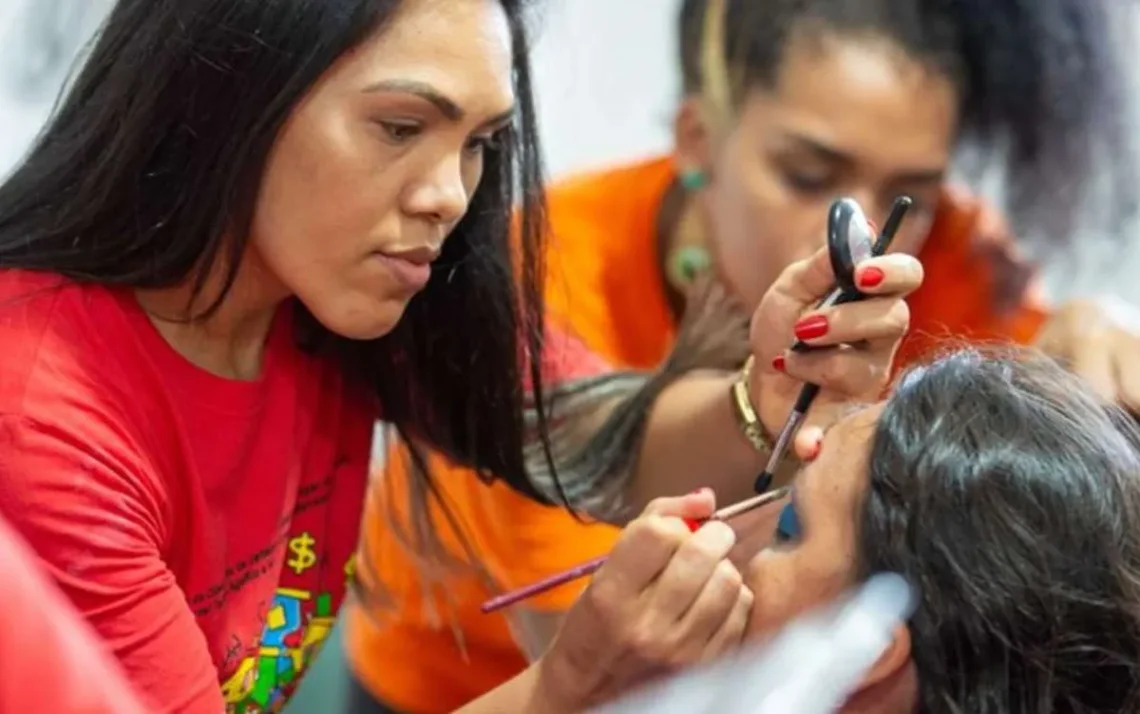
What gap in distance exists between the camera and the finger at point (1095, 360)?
0.99 meters

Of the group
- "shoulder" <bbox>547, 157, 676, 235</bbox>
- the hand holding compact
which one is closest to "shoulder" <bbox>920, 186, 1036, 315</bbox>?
"shoulder" <bbox>547, 157, 676, 235</bbox>

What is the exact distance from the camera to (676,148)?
1416 mm

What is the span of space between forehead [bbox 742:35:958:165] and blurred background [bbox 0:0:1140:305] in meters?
0.14

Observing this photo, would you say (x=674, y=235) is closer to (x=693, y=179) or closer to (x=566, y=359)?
(x=693, y=179)

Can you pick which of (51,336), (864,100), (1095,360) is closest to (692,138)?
(864,100)

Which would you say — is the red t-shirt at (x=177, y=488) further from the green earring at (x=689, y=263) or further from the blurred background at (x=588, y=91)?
the green earring at (x=689, y=263)

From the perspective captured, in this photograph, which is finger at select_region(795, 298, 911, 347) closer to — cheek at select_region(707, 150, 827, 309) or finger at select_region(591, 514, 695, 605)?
finger at select_region(591, 514, 695, 605)

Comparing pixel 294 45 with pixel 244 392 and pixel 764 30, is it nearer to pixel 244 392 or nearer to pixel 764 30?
pixel 244 392

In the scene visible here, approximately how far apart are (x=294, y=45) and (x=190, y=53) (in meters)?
0.05

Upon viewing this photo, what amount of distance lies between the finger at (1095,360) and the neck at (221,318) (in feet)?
1.62

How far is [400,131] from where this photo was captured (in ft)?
2.73

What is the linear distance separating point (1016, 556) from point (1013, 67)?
70 cm

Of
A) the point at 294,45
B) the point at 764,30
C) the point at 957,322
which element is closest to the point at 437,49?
the point at 294,45

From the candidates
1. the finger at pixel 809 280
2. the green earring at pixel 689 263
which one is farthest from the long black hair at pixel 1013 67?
the finger at pixel 809 280
